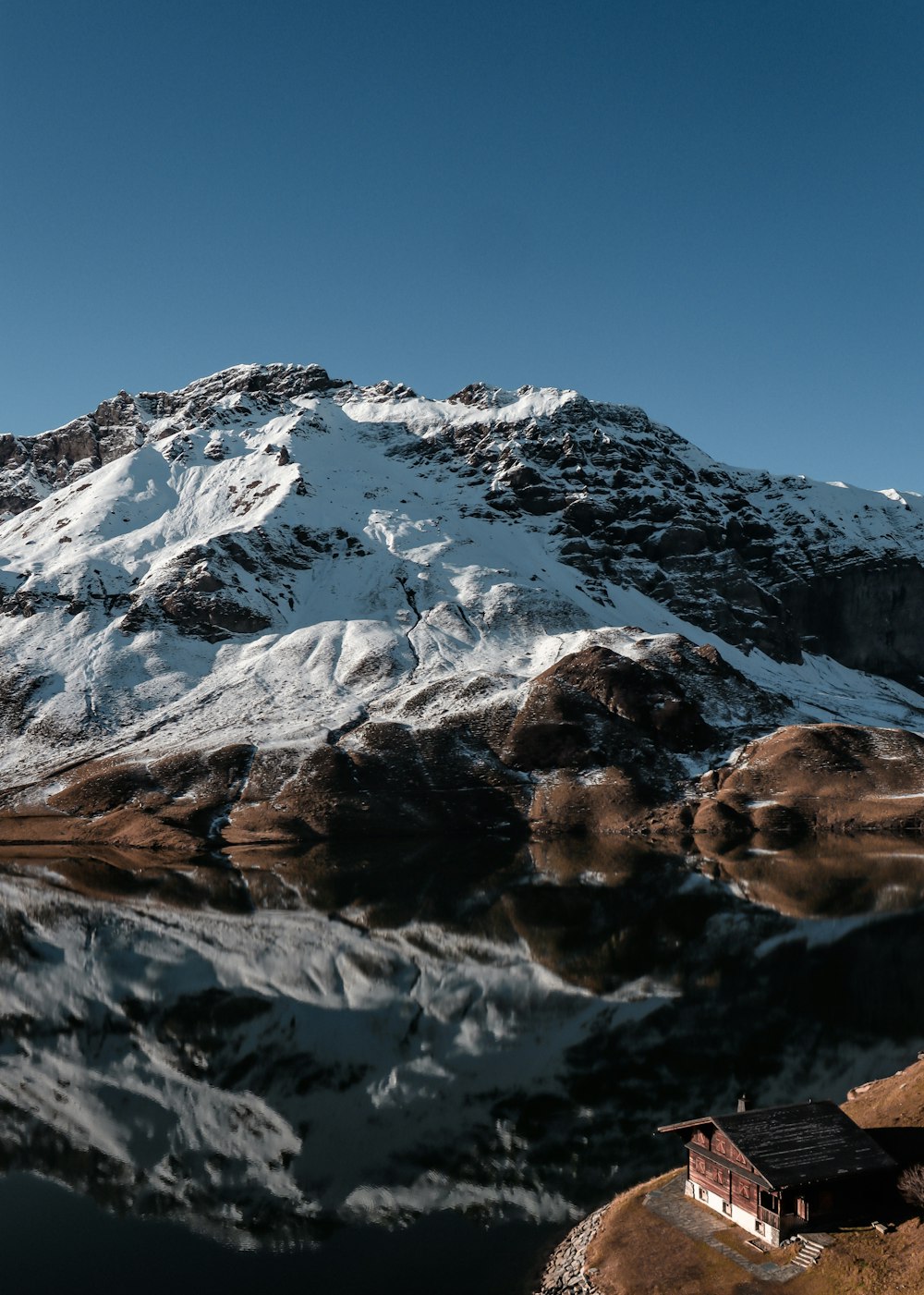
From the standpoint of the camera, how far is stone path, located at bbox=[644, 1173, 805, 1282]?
31609 mm

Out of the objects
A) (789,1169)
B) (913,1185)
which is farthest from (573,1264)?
(913,1185)

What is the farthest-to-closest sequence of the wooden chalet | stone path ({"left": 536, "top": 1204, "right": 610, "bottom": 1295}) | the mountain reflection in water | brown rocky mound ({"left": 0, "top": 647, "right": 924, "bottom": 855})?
brown rocky mound ({"left": 0, "top": 647, "right": 924, "bottom": 855}) < the mountain reflection in water < stone path ({"left": 536, "top": 1204, "right": 610, "bottom": 1295}) < the wooden chalet

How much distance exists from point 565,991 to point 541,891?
42450mm

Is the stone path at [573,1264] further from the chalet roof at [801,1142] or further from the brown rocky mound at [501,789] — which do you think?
the brown rocky mound at [501,789]

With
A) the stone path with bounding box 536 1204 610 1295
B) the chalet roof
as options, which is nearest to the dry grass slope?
the stone path with bounding box 536 1204 610 1295

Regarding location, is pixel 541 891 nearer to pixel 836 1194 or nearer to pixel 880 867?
pixel 880 867

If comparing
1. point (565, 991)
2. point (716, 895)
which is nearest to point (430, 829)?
point (716, 895)

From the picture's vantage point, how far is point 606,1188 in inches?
1651

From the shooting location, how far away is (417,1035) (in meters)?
64.9

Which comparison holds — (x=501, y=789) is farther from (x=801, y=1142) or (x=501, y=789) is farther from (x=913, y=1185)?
(x=913, y=1185)

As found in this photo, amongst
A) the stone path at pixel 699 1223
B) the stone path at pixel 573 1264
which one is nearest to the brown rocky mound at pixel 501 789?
the stone path at pixel 699 1223

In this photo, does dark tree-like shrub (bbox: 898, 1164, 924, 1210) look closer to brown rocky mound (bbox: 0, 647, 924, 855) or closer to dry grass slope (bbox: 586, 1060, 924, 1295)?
dry grass slope (bbox: 586, 1060, 924, 1295)

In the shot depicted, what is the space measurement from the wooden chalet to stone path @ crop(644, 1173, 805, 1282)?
2.16ft

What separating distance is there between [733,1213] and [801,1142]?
3.75 m
